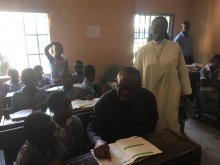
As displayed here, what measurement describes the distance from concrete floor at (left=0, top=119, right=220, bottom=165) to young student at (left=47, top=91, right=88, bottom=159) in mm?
1446

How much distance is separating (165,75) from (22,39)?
3335mm

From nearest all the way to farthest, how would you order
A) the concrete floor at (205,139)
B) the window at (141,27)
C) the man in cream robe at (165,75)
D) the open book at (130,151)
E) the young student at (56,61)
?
the open book at (130,151) < the man in cream robe at (165,75) < the concrete floor at (205,139) < the young student at (56,61) < the window at (141,27)

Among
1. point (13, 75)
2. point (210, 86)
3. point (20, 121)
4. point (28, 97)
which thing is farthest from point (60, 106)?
point (210, 86)

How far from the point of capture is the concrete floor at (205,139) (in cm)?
260

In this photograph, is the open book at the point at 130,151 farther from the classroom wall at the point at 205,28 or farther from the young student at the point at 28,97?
the classroom wall at the point at 205,28

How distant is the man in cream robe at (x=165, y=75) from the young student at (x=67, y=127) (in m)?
0.83

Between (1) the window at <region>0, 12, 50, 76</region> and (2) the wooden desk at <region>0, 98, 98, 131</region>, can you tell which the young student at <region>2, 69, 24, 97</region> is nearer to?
(1) the window at <region>0, 12, 50, 76</region>

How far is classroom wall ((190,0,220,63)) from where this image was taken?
502cm

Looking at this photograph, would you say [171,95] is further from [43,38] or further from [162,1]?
[162,1]

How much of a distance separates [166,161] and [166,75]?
1.20 m

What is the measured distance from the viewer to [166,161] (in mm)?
1029

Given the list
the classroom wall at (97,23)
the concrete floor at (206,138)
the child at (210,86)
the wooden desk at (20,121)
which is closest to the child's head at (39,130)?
the wooden desk at (20,121)

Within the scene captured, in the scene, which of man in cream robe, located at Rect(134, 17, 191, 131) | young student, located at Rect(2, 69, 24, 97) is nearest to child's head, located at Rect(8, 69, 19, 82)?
young student, located at Rect(2, 69, 24, 97)

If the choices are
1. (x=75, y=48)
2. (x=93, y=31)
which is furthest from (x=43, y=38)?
(x=93, y=31)
